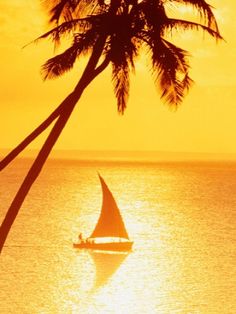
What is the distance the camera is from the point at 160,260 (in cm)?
13425

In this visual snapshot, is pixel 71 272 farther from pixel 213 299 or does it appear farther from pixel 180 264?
pixel 213 299

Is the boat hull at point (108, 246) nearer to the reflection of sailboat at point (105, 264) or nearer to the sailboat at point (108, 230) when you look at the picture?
the sailboat at point (108, 230)

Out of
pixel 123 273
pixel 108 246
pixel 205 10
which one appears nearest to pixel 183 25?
pixel 205 10

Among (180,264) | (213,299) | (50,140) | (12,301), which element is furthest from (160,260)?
(50,140)

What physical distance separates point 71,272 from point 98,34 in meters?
106

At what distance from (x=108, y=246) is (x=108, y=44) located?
→ 12541 cm

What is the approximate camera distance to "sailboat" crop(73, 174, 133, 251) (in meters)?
124

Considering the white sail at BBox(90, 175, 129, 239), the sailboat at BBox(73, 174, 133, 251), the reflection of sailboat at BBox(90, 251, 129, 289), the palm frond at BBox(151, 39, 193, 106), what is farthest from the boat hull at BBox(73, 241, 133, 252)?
the palm frond at BBox(151, 39, 193, 106)

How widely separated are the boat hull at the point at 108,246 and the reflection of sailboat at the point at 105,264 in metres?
1.20

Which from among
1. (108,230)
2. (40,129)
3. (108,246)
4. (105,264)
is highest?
(108,230)

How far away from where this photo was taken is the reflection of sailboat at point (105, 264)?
120m

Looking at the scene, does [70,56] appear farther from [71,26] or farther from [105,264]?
[105,264]

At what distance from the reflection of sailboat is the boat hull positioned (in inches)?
47.1

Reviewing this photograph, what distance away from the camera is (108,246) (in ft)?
473
